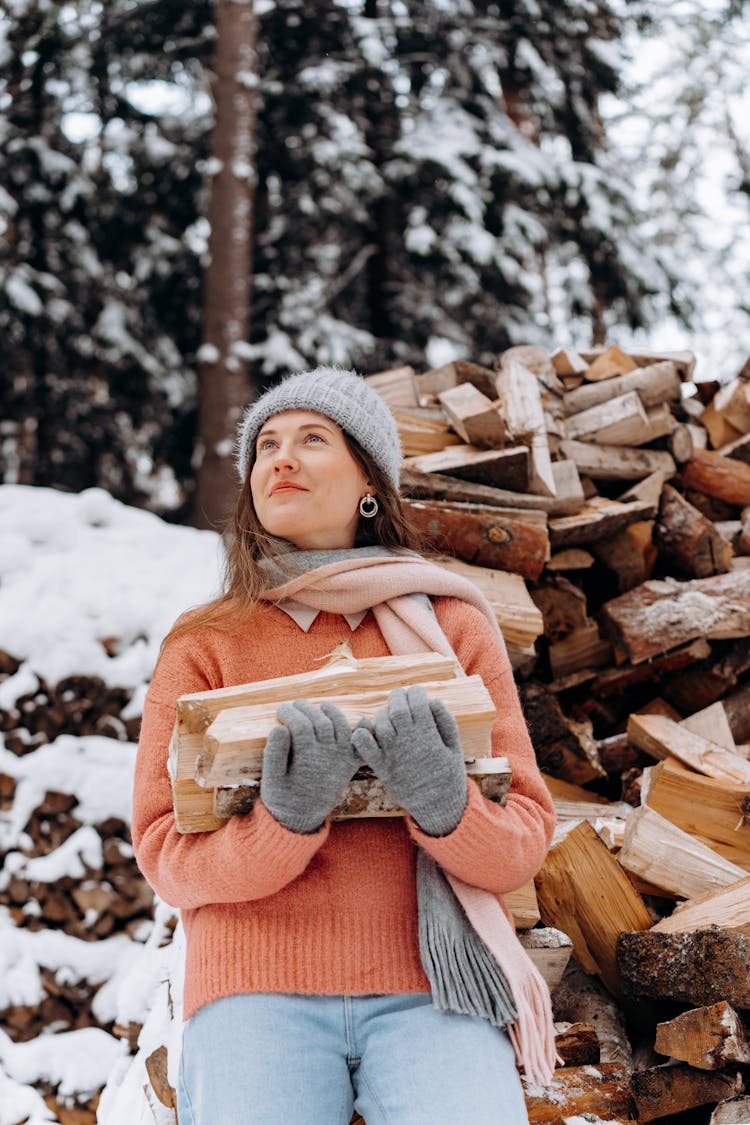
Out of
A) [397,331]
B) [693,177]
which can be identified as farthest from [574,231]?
[693,177]

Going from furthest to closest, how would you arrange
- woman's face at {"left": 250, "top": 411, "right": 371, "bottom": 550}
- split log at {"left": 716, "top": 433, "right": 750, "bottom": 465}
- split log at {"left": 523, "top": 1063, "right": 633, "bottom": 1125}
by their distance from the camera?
split log at {"left": 716, "top": 433, "right": 750, "bottom": 465}, woman's face at {"left": 250, "top": 411, "right": 371, "bottom": 550}, split log at {"left": 523, "top": 1063, "right": 633, "bottom": 1125}

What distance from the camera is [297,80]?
25.4 feet

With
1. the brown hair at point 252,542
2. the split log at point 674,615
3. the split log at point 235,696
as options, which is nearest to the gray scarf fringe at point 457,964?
the split log at point 235,696

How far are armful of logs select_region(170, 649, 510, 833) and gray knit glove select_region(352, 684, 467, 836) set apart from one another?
56 mm

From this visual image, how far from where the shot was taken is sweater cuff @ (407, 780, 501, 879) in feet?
4.97

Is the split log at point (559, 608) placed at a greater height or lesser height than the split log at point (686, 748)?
greater

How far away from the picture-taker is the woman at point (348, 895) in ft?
4.75

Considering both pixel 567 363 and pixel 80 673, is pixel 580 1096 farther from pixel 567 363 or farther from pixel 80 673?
pixel 80 673

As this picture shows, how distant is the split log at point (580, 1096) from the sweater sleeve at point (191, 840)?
0.75m

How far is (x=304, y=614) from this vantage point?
75.2 inches

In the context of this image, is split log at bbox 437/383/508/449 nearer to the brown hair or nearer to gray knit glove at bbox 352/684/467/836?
the brown hair

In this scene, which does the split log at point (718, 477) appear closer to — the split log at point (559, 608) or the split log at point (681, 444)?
the split log at point (681, 444)

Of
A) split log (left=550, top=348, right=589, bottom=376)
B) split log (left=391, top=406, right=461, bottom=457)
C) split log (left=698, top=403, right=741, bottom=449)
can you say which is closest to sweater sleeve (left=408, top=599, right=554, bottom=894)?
split log (left=391, top=406, right=461, bottom=457)

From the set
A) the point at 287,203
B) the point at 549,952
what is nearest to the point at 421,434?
the point at 549,952
